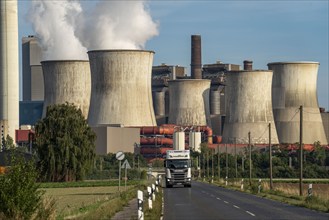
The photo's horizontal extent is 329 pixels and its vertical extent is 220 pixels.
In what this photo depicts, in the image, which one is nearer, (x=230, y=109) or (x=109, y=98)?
(x=109, y=98)

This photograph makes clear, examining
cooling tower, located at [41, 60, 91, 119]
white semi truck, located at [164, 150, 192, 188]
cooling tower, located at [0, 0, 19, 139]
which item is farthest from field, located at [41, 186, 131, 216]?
cooling tower, located at [0, 0, 19, 139]

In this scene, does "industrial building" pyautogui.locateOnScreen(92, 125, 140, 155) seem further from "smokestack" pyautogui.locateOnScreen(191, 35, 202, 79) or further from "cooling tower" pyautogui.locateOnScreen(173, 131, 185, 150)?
"smokestack" pyautogui.locateOnScreen(191, 35, 202, 79)

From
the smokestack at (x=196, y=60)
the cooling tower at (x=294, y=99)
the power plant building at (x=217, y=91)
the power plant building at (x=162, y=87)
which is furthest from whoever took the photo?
the power plant building at (x=162, y=87)

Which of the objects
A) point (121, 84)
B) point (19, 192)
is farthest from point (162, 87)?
point (19, 192)

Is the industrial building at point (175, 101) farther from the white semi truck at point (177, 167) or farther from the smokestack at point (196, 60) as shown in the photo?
the white semi truck at point (177, 167)

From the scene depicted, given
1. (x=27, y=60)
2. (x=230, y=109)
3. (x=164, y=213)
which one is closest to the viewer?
(x=164, y=213)

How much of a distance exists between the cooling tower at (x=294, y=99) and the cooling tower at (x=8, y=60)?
129 ft

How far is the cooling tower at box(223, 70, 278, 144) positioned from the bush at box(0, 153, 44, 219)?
100m

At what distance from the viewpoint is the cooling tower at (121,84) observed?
106m

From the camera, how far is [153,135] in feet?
458

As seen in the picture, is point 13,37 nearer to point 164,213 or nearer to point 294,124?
point 294,124

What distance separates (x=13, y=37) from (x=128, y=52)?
109ft

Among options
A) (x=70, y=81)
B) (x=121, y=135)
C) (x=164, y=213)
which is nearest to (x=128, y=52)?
(x=70, y=81)

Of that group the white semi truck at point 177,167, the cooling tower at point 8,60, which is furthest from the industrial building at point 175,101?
the white semi truck at point 177,167
